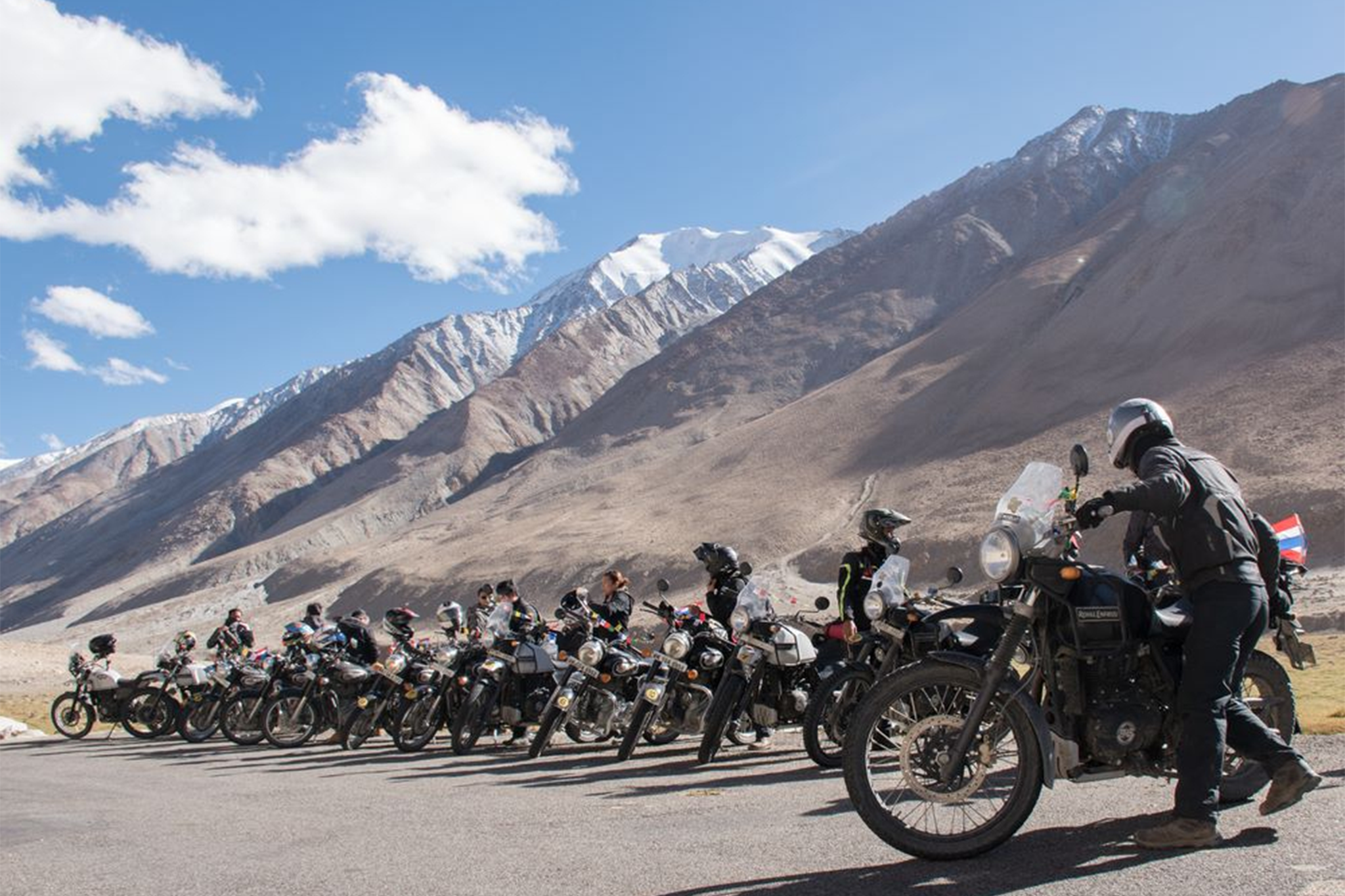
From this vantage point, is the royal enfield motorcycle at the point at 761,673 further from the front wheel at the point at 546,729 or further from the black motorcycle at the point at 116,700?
the black motorcycle at the point at 116,700

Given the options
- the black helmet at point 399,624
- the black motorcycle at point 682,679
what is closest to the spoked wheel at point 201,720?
the black helmet at point 399,624

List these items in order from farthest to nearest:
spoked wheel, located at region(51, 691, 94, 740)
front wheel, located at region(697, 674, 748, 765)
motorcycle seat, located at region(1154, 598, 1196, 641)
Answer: spoked wheel, located at region(51, 691, 94, 740) < front wheel, located at region(697, 674, 748, 765) < motorcycle seat, located at region(1154, 598, 1196, 641)

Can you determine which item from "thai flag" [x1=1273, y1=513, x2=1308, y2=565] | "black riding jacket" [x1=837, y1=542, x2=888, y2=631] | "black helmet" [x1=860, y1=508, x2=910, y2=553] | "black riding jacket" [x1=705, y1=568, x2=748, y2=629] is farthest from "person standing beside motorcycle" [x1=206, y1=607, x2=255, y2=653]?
"thai flag" [x1=1273, y1=513, x2=1308, y2=565]

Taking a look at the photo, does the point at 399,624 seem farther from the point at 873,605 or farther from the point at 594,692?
the point at 873,605

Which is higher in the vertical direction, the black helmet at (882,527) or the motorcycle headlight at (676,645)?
the black helmet at (882,527)

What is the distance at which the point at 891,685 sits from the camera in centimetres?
459

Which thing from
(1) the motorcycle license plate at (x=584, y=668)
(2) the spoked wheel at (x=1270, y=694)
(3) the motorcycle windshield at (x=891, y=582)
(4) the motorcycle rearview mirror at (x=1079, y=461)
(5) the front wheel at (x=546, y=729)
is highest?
(4) the motorcycle rearview mirror at (x=1079, y=461)

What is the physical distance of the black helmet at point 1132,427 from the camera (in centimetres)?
484

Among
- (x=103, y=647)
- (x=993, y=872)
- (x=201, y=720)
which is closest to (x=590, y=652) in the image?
(x=993, y=872)

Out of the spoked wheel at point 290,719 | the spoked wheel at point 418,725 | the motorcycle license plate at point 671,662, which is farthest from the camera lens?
the spoked wheel at point 290,719

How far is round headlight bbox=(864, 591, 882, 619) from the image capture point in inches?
261

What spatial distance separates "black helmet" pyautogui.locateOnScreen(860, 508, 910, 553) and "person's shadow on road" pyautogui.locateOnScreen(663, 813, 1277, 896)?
13.8 feet

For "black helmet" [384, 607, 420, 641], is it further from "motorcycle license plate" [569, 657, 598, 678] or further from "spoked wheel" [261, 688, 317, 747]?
"motorcycle license plate" [569, 657, 598, 678]

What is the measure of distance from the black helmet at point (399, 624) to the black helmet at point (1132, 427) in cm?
954
